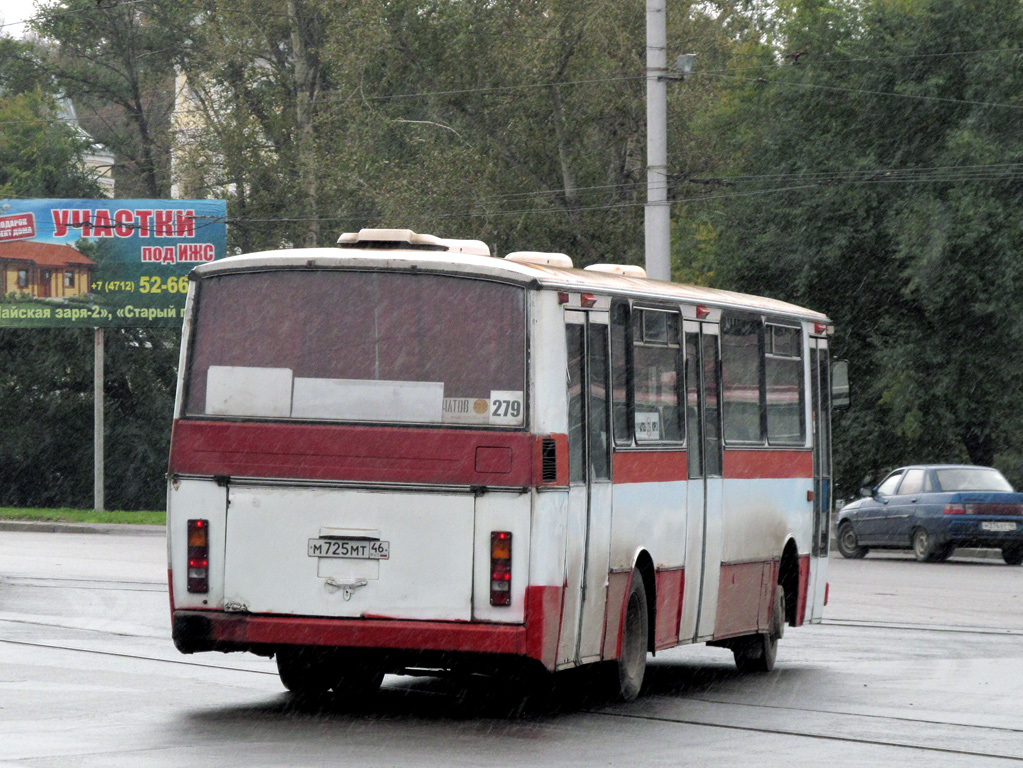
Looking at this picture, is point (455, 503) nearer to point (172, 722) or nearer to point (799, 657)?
point (172, 722)

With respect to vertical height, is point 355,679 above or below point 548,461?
below

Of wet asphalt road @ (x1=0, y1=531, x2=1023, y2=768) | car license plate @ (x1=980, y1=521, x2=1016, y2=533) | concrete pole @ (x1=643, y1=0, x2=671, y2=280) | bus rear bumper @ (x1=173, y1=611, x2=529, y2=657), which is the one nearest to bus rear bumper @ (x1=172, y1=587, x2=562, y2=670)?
bus rear bumper @ (x1=173, y1=611, x2=529, y2=657)

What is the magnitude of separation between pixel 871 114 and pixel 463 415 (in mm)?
29165

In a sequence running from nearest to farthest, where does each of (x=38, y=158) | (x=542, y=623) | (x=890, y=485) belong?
(x=542, y=623)
(x=890, y=485)
(x=38, y=158)

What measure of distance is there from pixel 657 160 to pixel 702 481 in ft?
45.6

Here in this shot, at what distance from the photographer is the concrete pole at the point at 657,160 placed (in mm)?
25547

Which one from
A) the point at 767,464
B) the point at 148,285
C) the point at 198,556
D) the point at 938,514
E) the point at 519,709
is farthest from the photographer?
the point at 148,285

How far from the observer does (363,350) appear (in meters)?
10.2

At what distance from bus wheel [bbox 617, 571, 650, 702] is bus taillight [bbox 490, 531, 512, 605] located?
165 cm

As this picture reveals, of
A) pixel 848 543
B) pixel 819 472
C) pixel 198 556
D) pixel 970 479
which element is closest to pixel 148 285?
pixel 848 543

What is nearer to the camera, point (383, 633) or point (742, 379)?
point (383, 633)

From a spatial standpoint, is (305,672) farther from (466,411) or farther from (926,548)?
(926,548)

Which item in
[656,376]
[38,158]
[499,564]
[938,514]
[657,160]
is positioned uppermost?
[38,158]

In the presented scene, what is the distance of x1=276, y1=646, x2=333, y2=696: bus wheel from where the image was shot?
10977 mm
